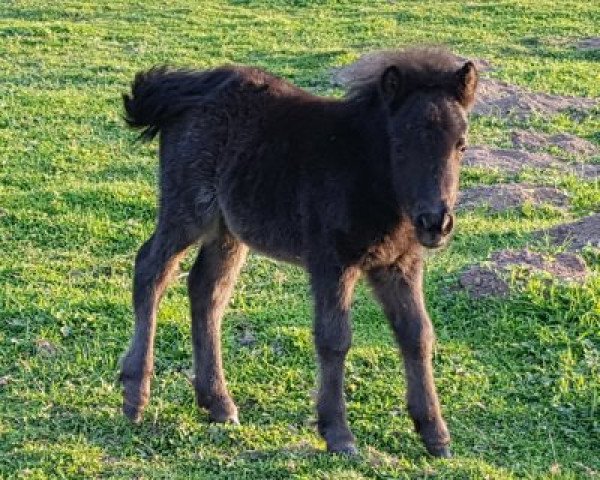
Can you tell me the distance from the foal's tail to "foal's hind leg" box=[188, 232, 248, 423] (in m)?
0.84

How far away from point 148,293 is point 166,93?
4.12 ft

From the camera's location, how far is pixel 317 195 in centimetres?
576

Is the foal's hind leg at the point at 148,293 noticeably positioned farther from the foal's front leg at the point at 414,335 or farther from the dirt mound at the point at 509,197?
the dirt mound at the point at 509,197

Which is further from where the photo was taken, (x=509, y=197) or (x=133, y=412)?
(x=509, y=197)

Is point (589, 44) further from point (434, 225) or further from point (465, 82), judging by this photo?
point (434, 225)

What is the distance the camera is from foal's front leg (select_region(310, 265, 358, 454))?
18.6ft

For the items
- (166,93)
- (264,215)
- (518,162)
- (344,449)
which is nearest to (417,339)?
(344,449)

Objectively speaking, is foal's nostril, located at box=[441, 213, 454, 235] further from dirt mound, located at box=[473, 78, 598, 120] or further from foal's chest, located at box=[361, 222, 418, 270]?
dirt mound, located at box=[473, 78, 598, 120]

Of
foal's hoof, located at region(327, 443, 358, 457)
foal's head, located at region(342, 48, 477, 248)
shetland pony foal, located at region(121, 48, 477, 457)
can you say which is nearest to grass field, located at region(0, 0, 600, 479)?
foal's hoof, located at region(327, 443, 358, 457)

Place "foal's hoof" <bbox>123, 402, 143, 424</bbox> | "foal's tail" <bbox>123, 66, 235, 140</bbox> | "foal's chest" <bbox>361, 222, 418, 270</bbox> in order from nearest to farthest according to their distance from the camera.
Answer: "foal's chest" <bbox>361, 222, 418, 270</bbox>, "foal's hoof" <bbox>123, 402, 143, 424</bbox>, "foal's tail" <bbox>123, 66, 235, 140</bbox>

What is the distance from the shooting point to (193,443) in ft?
19.3

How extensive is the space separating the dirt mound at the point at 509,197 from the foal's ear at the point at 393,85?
178 inches

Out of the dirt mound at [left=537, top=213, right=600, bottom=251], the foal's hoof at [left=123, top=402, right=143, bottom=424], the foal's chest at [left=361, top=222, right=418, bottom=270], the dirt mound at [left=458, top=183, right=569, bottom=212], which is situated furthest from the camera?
the dirt mound at [left=458, top=183, right=569, bottom=212]

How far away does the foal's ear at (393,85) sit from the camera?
213 inches
